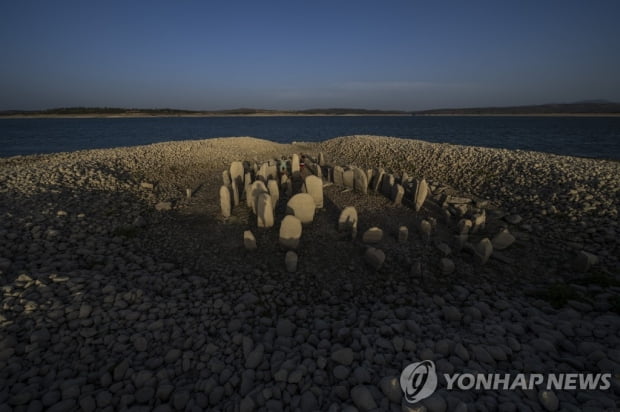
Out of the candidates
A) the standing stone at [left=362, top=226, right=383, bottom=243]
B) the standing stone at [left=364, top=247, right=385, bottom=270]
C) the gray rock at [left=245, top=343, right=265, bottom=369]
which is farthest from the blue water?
the gray rock at [left=245, top=343, right=265, bottom=369]

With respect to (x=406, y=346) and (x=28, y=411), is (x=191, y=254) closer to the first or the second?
(x=28, y=411)

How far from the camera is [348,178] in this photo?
370 inches

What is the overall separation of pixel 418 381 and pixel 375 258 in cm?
275

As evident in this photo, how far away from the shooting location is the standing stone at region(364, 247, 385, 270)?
5.53m

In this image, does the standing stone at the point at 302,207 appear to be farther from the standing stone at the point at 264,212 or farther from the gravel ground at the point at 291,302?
the standing stone at the point at 264,212

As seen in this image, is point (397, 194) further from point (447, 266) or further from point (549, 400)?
Answer: point (549, 400)

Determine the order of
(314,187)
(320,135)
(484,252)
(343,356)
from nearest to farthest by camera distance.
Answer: (343,356)
(484,252)
(314,187)
(320,135)

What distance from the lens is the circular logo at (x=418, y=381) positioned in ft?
9.07

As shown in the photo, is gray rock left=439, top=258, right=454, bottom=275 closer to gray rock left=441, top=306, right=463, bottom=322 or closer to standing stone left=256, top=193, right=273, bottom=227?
gray rock left=441, top=306, right=463, bottom=322

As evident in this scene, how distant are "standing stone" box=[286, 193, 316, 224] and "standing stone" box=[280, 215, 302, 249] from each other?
85 cm

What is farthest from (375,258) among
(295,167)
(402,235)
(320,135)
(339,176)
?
(320,135)

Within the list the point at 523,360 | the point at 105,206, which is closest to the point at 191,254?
the point at 105,206

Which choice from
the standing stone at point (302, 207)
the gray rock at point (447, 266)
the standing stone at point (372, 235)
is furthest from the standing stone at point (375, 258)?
the standing stone at point (302, 207)

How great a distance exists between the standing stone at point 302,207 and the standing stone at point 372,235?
1480mm
